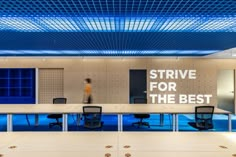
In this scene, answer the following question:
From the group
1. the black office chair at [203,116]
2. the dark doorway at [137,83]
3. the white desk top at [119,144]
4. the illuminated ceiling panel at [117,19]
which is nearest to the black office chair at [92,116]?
the illuminated ceiling panel at [117,19]

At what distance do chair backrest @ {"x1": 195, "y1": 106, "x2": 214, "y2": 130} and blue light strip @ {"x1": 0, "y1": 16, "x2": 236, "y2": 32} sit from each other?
2.06m

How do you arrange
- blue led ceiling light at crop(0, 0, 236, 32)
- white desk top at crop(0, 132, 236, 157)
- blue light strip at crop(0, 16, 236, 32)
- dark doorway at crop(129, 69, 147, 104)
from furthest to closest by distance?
1. dark doorway at crop(129, 69, 147, 104)
2. blue light strip at crop(0, 16, 236, 32)
3. blue led ceiling light at crop(0, 0, 236, 32)
4. white desk top at crop(0, 132, 236, 157)

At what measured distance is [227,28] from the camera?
3.46 metres

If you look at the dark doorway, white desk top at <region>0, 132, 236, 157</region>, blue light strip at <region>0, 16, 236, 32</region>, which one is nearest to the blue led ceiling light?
blue light strip at <region>0, 16, 236, 32</region>

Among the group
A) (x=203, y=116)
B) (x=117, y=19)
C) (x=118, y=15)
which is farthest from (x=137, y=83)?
(x=118, y=15)

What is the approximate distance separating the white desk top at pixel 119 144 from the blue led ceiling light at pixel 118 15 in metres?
1.56

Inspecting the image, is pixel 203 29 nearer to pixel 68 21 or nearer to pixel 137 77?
pixel 68 21

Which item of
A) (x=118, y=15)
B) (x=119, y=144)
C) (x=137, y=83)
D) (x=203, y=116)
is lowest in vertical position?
(x=203, y=116)

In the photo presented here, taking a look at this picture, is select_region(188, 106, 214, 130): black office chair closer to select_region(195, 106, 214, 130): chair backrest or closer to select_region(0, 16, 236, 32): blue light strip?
select_region(195, 106, 214, 130): chair backrest

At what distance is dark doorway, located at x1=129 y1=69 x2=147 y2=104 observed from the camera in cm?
950

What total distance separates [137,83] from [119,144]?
7.36 metres

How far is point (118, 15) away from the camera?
2.71m

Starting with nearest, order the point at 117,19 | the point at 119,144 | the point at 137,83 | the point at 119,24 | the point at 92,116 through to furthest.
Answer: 1. the point at 119,144
2. the point at 117,19
3. the point at 119,24
4. the point at 92,116
5. the point at 137,83

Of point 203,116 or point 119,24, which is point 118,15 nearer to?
point 119,24
